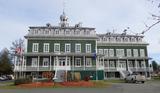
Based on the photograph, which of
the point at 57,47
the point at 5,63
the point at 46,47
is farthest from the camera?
the point at 5,63

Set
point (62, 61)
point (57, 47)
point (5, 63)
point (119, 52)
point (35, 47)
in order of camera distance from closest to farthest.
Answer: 1. point (35, 47)
2. point (62, 61)
3. point (57, 47)
4. point (119, 52)
5. point (5, 63)

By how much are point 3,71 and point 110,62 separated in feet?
112

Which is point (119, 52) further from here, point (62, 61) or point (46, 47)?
point (46, 47)

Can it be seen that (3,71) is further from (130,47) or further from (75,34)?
(130,47)

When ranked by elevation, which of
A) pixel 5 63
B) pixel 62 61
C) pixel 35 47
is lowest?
pixel 62 61

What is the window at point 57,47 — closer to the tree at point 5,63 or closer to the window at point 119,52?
the window at point 119,52

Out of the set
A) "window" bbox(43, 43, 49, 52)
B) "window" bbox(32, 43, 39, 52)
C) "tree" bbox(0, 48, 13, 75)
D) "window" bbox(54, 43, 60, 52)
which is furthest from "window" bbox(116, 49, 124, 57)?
"tree" bbox(0, 48, 13, 75)

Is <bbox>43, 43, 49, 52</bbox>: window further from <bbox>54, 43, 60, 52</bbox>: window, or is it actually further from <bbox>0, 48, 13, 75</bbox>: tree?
<bbox>0, 48, 13, 75</bbox>: tree

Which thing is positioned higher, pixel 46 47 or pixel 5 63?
pixel 46 47

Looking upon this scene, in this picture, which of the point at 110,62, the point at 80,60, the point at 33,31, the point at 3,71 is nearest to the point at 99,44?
the point at 110,62

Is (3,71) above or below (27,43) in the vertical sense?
below

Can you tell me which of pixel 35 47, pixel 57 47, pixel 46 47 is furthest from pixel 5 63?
pixel 57 47

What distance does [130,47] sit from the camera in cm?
5741

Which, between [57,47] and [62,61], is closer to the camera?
[62,61]
